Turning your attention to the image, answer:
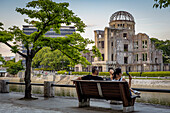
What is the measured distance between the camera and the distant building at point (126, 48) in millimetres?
60969

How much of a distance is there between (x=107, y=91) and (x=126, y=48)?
2347 inches

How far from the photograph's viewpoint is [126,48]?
67.1 meters

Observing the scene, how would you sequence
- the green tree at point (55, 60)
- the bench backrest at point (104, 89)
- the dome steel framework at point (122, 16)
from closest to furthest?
the bench backrest at point (104, 89)
the dome steel framework at point (122, 16)
the green tree at point (55, 60)

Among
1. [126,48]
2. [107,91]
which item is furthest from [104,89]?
[126,48]

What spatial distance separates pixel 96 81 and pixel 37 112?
2275 mm

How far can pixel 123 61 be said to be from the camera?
6406 centimetres

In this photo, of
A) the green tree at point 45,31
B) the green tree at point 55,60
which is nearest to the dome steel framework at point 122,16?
the green tree at point 55,60

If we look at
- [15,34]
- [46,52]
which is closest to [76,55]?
[15,34]

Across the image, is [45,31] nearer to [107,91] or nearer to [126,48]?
[107,91]

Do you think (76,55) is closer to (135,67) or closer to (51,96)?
(51,96)

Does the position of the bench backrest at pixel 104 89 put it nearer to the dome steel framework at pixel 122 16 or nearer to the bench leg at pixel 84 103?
the bench leg at pixel 84 103

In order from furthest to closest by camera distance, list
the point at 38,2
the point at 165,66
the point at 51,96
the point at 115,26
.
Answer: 1. the point at 115,26
2. the point at 165,66
3. the point at 51,96
4. the point at 38,2

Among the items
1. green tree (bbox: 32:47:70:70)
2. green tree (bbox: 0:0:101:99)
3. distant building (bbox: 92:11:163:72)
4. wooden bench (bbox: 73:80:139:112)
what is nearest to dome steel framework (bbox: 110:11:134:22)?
distant building (bbox: 92:11:163:72)

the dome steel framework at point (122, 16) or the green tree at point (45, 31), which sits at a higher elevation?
the dome steel framework at point (122, 16)
